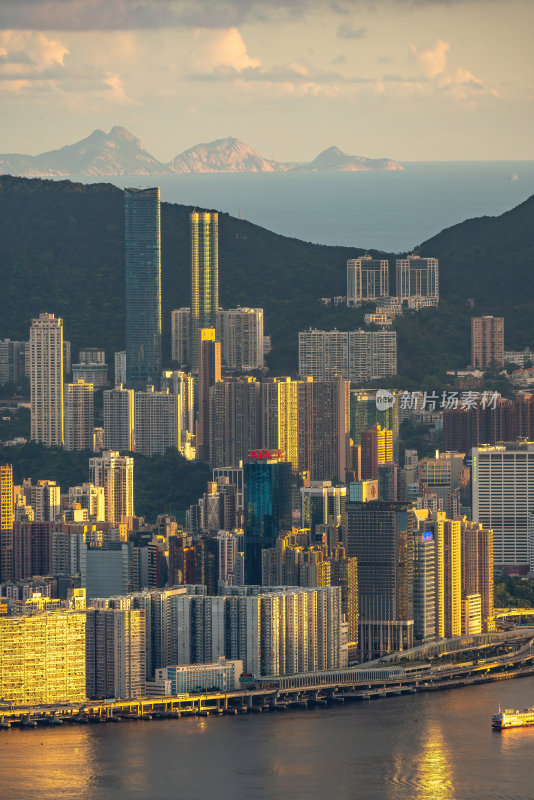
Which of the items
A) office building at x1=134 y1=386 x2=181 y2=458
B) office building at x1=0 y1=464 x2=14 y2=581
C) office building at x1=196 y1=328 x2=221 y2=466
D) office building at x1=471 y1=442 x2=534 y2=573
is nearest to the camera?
office building at x1=0 y1=464 x2=14 y2=581

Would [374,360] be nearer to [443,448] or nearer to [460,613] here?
[443,448]

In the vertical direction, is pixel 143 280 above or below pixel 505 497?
above

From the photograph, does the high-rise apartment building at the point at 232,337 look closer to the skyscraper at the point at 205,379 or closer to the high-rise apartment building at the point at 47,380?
the skyscraper at the point at 205,379

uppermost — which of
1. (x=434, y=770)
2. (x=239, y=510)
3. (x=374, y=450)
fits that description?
(x=374, y=450)

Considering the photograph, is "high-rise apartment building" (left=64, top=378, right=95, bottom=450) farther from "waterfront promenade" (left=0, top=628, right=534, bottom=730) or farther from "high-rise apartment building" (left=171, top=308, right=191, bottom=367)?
"waterfront promenade" (left=0, top=628, right=534, bottom=730)

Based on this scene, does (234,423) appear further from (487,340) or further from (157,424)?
(487,340)

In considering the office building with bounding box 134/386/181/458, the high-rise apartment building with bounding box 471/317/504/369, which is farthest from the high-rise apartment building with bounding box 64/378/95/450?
the high-rise apartment building with bounding box 471/317/504/369

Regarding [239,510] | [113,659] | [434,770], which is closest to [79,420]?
[239,510]
